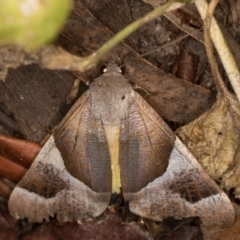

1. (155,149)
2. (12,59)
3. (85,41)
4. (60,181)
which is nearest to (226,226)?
(155,149)

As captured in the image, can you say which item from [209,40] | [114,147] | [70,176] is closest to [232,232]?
[114,147]

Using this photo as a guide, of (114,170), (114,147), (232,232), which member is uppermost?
(114,147)

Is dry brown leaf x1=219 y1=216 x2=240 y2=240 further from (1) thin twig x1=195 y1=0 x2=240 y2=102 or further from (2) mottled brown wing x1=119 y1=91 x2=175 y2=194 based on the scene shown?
(1) thin twig x1=195 y1=0 x2=240 y2=102

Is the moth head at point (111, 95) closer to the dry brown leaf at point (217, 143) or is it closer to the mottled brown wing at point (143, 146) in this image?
the mottled brown wing at point (143, 146)

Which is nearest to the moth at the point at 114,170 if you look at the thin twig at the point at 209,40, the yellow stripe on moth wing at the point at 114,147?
the yellow stripe on moth wing at the point at 114,147

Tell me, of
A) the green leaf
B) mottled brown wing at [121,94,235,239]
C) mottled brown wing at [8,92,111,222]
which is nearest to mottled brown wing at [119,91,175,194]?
Answer: mottled brown wing at [121,94,235,239]

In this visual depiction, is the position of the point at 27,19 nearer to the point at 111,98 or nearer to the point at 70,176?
the point at 111,98
